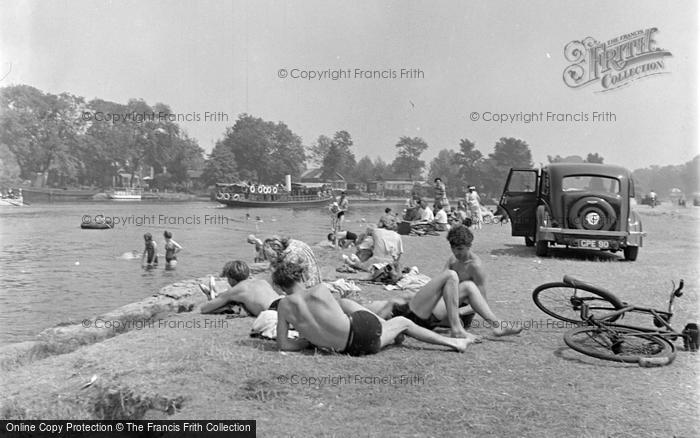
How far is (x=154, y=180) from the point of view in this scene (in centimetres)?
7975

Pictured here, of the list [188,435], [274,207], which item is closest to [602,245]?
[188,435]

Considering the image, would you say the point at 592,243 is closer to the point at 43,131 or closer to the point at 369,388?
the point at 369,388

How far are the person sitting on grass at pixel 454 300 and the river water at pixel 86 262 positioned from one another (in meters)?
6.35

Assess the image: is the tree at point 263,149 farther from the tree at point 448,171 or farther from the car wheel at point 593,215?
the car wheel at point 593,215

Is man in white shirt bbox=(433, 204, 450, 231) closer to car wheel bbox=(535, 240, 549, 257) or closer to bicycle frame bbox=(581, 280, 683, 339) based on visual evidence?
car wheel bbox=(535, 240, 549, 257)

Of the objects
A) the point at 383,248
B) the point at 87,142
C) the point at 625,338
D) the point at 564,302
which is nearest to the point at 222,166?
the point at 87,142

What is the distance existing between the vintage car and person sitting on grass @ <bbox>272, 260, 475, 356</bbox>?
8.68 metres

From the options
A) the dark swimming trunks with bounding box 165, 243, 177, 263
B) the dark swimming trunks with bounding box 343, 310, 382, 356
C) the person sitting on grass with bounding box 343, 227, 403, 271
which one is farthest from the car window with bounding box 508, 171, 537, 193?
the dark swimming trunks with bounding box 165, 243, 177, 263

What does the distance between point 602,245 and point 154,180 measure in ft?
247

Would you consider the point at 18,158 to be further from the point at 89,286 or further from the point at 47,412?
the point at 47,412

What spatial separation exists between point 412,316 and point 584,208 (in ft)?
26.7

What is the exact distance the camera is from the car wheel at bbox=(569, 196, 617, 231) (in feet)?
41.0

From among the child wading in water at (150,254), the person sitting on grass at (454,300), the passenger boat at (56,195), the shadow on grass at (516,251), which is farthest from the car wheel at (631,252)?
the passenger boat at (56,195)

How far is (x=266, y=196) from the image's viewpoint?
6356 cm
